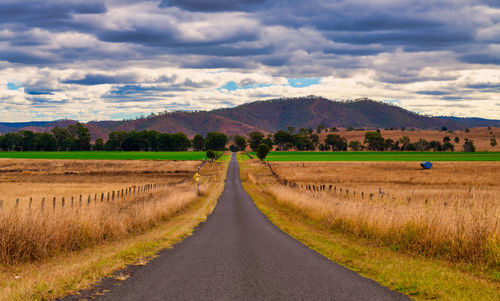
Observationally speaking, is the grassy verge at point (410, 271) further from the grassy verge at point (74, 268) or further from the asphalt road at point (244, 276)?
the grassy verge at point (74, 268)

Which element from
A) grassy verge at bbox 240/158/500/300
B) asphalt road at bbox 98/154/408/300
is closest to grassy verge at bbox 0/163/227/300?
asphalt road at bbox 98/154/408/300

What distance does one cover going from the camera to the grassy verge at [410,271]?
354 inches

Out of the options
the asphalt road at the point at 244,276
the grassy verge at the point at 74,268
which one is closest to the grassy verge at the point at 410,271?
the asphalt road at the point at 244,276

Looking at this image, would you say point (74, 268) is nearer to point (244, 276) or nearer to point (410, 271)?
point (244, 276)

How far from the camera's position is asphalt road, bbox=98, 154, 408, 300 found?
28.3ft

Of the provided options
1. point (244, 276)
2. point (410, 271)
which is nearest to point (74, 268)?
point (244, 276)

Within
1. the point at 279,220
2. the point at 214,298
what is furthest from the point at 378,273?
the point at 279,220

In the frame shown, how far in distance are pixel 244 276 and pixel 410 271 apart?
449 cm

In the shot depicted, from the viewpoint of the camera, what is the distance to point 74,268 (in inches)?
421

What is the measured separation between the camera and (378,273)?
1083 cm

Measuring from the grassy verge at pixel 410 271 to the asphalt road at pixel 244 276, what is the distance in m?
0.57

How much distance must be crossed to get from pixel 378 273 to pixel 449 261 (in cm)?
291

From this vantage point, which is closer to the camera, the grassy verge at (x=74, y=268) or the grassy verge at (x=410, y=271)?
the grassy verge at (x=74, y=268)

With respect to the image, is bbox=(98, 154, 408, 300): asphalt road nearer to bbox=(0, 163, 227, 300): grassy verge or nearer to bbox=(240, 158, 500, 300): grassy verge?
bbox=(240, 158, 500, 300): grassy verge
